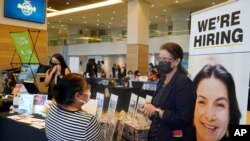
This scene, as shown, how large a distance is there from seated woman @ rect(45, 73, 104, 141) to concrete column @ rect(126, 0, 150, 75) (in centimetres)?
1111

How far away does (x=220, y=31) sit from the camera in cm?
211

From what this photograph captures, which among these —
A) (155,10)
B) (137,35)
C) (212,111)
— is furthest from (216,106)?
(155,10)

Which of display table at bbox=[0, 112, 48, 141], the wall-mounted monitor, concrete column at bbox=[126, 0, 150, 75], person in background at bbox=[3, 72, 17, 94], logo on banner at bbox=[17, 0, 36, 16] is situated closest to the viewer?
display table at bbox=[0, 112, 48, 141]

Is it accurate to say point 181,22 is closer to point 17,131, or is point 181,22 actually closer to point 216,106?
point 17,131

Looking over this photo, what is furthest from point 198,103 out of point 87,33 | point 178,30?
point 87,33

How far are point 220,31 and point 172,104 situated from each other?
27.0 inches

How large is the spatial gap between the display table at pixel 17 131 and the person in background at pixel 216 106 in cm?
137

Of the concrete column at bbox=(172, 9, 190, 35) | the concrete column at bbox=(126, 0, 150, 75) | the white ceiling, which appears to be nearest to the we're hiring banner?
the concrete column at bbox=(126, 0, 150, 75)

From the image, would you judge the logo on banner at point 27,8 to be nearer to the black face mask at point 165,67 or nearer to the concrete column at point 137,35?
the black face mask at point 165,67

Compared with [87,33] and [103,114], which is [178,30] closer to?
[87,33]

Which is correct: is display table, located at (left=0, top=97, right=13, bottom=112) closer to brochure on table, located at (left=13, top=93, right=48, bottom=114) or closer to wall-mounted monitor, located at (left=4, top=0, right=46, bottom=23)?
brochure on table, located at (left=13, top=93, right=48, bottom=114)

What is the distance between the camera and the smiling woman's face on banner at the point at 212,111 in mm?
2008

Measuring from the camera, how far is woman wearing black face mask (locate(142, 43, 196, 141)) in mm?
1881

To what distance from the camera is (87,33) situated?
25.1 m
